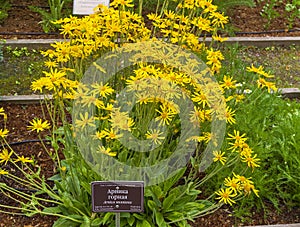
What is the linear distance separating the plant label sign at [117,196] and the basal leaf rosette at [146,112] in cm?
14

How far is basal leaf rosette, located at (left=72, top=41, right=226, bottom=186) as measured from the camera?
204 centimetres

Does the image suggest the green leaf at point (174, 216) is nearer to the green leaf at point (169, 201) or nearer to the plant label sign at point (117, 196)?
the green leaf at point (169, 201)

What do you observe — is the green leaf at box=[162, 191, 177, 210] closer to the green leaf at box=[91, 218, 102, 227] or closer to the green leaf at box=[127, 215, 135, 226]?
the green leaf at box=[127, 215, 135, 226]

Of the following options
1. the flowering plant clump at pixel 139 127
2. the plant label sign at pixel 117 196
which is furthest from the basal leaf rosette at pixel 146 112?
the plant label sign at pixel 117 196

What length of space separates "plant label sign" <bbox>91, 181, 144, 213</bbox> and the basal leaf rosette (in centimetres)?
14

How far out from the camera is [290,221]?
8.95ft

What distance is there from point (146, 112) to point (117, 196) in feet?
1.84

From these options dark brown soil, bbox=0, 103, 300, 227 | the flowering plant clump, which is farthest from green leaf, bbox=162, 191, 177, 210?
dark brown soil, bbox=0, 103, 300, 227

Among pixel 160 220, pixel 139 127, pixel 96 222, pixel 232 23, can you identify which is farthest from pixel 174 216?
pixel 232 23

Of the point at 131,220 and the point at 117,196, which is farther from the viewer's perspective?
the point at 131,220

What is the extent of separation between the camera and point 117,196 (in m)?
1.98

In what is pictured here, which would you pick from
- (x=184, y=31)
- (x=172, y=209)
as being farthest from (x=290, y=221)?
(x=184, y=31)

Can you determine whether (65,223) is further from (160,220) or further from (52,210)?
(160,220)

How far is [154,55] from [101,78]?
450 mm
